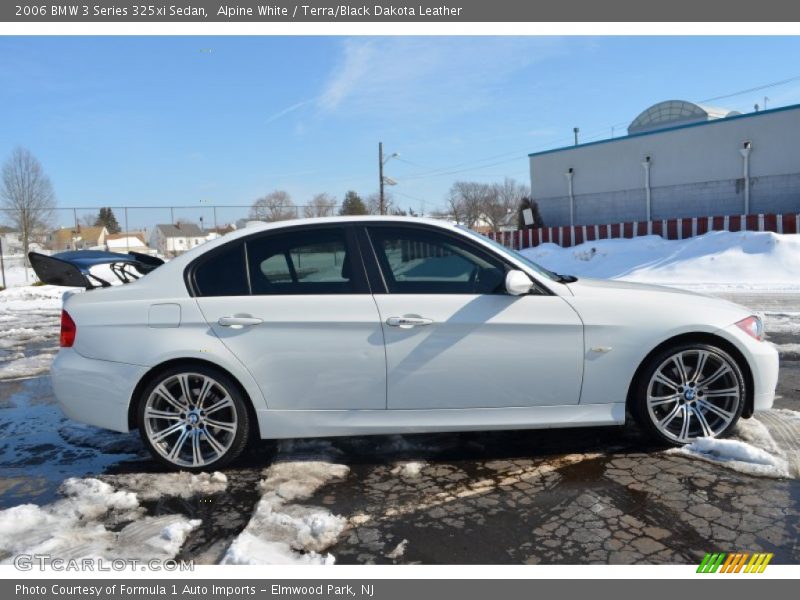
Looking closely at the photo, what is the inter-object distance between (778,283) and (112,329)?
14.8 m

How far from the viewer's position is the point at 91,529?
3402 mm

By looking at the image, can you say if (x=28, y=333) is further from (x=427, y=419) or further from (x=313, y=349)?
(x=427, y=419)

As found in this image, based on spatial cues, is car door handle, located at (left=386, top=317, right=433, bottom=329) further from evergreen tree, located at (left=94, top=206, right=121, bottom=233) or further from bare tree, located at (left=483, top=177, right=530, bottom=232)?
bare tree, located at (left=483, top=177, right=530, bottom=232)

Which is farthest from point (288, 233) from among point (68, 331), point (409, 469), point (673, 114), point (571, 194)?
point (673, 114)

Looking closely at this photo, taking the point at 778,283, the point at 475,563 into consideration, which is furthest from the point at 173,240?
the point at 475,563

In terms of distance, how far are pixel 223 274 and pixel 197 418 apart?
97cm

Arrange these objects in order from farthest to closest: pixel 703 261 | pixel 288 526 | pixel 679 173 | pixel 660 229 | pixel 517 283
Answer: pixel 679 173 < pixel 660 229 < pixel 703 261 < pixel 517 283 < pixel 288 526

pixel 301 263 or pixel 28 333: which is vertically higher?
pixel 301 263

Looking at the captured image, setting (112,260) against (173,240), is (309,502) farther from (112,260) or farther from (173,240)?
(173,240)

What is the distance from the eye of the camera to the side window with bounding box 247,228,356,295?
13.5 ft

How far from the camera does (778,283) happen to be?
1434cm

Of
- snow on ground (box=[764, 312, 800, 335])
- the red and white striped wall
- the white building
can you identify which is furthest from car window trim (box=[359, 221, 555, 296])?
the white building

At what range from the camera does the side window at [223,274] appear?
163 inches

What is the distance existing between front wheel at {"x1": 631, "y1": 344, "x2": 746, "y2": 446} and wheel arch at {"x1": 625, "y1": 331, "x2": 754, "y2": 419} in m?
0.03
